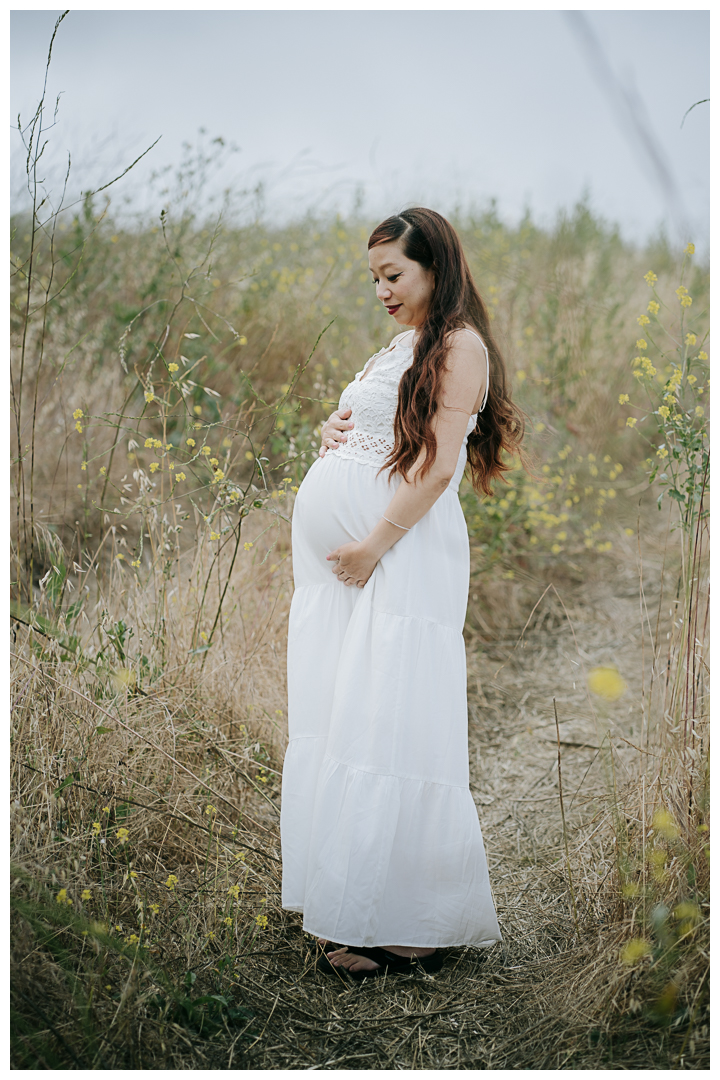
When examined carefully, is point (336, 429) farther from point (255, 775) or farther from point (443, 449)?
point (255, 775)

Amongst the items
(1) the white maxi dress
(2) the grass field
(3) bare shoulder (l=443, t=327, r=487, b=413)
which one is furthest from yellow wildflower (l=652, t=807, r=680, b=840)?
(3) bare shoulder (l=443, t=327, r=487, b=413)

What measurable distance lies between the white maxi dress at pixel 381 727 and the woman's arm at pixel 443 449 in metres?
0.05

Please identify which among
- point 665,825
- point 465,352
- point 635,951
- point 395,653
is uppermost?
point 465,352

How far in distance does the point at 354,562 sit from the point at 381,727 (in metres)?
0.38

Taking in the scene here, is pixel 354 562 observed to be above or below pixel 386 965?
above

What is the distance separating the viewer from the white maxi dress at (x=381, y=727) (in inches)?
67.1

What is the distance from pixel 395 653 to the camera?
174 centimetres

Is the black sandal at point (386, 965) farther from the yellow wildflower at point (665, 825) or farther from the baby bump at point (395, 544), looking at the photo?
the baby bump at point (395, 544)

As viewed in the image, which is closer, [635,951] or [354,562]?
[635,951]

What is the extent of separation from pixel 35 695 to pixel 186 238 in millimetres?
3243

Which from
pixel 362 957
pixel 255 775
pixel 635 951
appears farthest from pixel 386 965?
pixel 255 775

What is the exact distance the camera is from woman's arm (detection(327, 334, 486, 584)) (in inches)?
67.3

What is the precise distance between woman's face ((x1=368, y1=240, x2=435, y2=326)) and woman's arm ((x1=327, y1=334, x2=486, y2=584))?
0.19 metres

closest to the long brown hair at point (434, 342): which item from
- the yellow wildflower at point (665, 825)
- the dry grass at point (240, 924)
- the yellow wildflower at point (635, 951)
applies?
the dry grass at point (240, 924)
